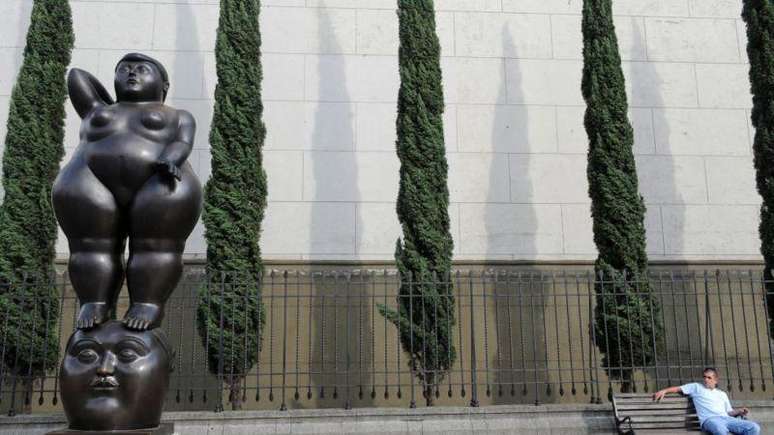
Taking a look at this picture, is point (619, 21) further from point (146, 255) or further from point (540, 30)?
point (146, 255)

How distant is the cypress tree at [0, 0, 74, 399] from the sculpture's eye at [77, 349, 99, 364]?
376 centimetres

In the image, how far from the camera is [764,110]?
32.0 feet

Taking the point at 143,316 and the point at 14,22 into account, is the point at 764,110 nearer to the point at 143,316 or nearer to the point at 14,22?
the point at 143,316

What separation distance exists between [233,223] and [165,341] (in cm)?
407

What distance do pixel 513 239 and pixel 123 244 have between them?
23.9ft

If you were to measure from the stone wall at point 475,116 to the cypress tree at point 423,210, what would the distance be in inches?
71.6

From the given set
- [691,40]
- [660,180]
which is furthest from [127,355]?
Answer: [691,40]

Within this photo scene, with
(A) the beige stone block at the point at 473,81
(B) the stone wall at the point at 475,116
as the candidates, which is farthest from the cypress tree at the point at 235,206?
(A) the beige stone block at the point at 473,81

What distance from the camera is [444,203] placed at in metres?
9.49

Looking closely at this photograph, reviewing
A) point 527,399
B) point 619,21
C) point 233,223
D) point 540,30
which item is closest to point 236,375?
point 233,223

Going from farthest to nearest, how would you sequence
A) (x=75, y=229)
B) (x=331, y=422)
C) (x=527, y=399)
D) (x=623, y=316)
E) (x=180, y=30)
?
1. (x=180, y=30)
2. (x=527, y=399)
3. (x=623, y=316)
4. (x=331, y=422)
5. (x=75, y=229)

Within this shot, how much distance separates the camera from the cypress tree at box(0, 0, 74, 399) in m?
8.59

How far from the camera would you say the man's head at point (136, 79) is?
541 centimetres

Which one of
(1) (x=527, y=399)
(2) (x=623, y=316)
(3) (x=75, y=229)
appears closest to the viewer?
(3) (x=75, y=229)
